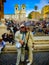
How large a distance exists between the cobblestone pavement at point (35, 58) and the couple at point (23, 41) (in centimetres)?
12

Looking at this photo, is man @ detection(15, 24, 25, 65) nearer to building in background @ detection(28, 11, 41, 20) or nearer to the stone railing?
the stone railing

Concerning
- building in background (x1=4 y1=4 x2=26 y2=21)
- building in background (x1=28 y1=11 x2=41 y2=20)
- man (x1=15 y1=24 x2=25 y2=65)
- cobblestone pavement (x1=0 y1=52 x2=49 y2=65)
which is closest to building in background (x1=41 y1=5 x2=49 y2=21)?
building in background (x1=28 y1=11 x2=41 y2=20)

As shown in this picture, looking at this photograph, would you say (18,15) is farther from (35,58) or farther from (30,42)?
(35,58)

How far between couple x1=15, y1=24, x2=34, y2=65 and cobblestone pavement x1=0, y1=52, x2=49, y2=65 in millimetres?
119

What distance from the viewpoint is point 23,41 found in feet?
14.0

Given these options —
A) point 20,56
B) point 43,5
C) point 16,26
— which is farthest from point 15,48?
point 43,5

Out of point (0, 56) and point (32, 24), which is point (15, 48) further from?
point (32, 24)

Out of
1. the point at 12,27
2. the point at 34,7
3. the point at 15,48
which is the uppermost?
the point at 34,7

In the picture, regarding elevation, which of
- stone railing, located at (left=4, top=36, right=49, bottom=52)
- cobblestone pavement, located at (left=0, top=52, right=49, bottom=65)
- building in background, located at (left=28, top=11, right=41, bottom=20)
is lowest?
cobblestone pavement, located at (left=0, top=52, right=49, bottom=65)

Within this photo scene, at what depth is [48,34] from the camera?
4.49m

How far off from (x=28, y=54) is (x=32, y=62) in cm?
18

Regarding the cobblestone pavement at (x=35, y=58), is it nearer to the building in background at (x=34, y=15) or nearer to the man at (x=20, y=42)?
the man at (x=20, y=42)

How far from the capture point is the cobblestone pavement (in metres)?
4.33

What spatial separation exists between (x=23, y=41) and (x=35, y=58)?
465 mm
